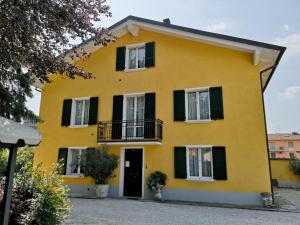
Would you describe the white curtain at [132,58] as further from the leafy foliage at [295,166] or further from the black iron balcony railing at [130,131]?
the leafy foliage at [295,166]

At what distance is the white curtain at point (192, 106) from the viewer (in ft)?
44.6

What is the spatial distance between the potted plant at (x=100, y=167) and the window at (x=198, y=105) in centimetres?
454

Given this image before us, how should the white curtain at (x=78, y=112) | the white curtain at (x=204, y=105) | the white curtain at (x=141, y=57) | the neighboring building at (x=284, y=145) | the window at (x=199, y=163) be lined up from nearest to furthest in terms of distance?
the window at (x=199, y=163)
the white curtain at (x=204, y=105)
the white curtain at (x=141, y=57)
the white curtain at (x=78, y=112)
the neighboring building at (x=284, y=145)

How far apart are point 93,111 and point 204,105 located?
20.6 ft

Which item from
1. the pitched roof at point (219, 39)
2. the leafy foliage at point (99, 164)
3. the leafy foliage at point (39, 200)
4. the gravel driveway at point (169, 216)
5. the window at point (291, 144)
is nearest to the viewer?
the leafy foliage at point (39, 200)

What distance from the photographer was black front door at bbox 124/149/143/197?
13805 millimetres

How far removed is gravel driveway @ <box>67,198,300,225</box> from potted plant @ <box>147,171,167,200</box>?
6.00ft

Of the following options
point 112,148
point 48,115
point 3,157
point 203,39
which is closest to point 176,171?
point 112,148

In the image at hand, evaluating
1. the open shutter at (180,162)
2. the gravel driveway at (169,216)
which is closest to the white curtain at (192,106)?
the open shutter at (180,162)

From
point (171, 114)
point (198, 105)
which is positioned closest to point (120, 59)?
point (171, 114)

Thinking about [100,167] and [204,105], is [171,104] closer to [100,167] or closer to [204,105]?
[204,105]

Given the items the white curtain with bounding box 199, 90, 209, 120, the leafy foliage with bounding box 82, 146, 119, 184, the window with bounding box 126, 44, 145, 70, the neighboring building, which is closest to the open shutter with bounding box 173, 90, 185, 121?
the white curtain with bounding box 199, 90, 209, 120

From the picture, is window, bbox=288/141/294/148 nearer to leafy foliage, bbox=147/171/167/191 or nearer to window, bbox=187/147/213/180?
window, bbox=187/147/213/180

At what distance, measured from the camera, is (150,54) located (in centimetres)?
1506
